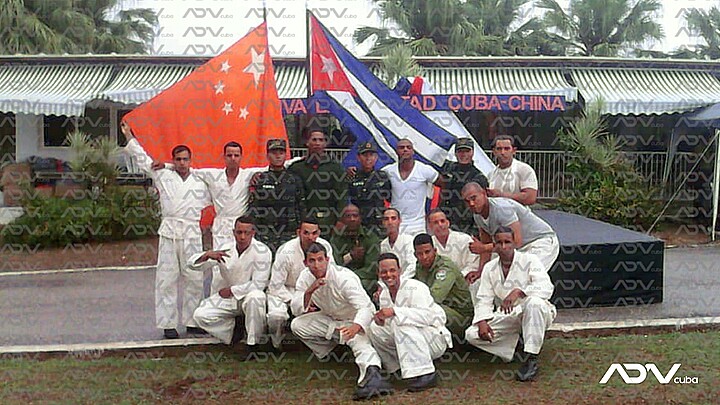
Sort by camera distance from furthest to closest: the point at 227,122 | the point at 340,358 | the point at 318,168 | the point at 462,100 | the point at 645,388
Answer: the point at 462,100
the point at 227,122
the point at 318,168
the point at 340,358
the point at 645,388

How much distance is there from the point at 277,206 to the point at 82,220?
718 centimetres

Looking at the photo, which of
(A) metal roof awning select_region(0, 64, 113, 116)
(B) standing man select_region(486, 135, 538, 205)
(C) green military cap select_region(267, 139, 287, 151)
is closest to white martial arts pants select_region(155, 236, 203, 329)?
(C) green military cap select_region(267, 139, 287, 151)

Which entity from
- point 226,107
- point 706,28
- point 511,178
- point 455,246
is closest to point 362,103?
point 226,107

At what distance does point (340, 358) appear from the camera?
596 centimetres

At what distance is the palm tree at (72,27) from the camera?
2189 centimetres

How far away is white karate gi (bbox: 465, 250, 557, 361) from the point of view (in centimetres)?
537

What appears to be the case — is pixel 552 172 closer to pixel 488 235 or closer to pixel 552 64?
pixel 552 64

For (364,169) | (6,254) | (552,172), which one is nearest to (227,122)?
(364,169)

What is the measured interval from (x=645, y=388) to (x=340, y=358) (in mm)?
2064

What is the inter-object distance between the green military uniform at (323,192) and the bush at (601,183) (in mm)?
7967

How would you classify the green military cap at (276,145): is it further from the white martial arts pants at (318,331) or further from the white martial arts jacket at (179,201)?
the white martial arts pants at (318,331)

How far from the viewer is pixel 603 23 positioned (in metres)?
26.5

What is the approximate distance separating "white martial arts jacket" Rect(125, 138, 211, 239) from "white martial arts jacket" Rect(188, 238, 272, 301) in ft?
1.15

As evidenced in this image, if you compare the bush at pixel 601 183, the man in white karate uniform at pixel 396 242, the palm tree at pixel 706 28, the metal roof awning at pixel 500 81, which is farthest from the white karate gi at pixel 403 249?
the palm tree at pixel 706 28
